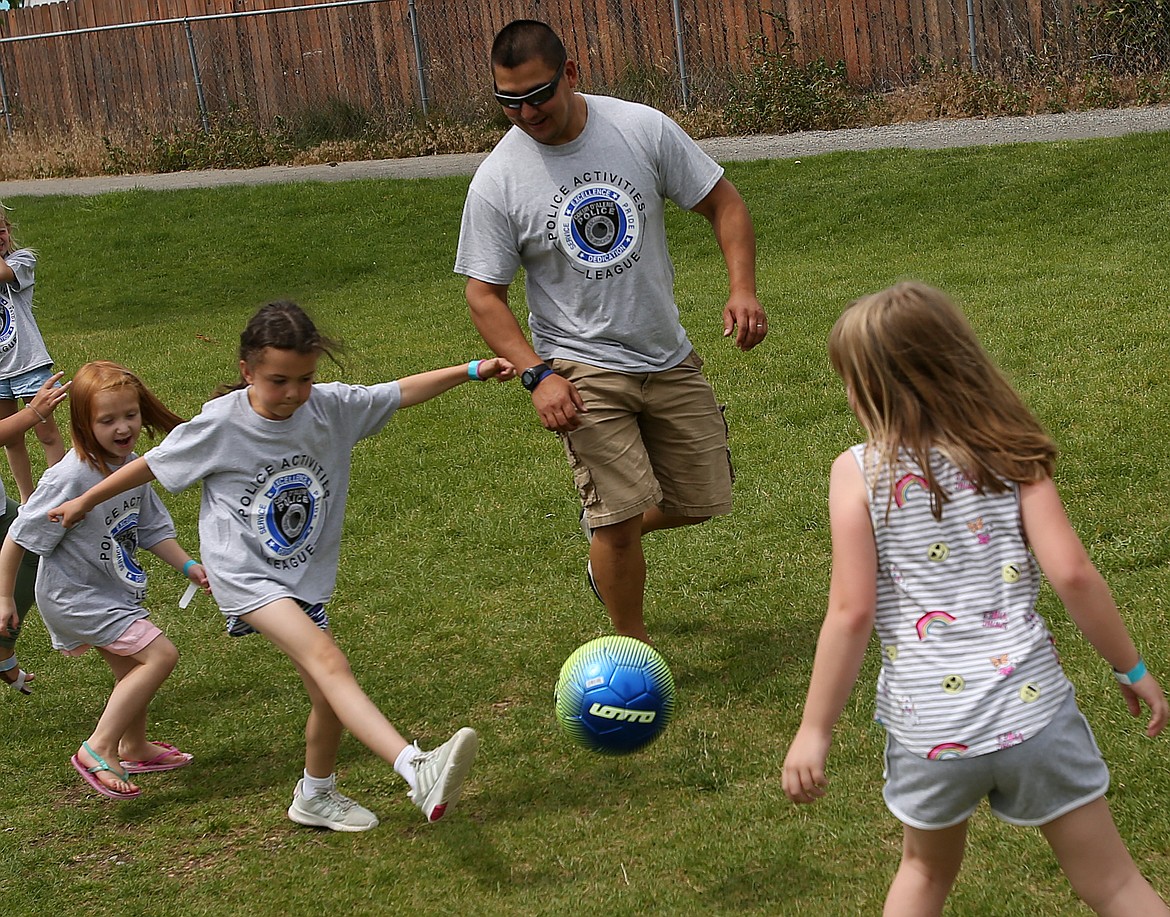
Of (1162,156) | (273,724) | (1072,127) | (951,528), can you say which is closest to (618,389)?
(273,724)

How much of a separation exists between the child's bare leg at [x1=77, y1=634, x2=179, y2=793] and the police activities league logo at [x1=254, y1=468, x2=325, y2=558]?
3.05ft

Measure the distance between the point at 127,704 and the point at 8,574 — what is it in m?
0.62

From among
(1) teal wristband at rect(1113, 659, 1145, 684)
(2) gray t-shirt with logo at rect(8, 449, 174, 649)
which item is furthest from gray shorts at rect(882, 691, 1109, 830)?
(2) gray t-shirt with logo at rect(8, 449, 174, 649)

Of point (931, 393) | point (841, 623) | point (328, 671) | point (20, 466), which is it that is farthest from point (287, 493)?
point (20, 466)

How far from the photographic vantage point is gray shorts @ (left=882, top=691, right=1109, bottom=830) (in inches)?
106

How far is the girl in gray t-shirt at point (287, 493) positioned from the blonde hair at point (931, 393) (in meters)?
1.89

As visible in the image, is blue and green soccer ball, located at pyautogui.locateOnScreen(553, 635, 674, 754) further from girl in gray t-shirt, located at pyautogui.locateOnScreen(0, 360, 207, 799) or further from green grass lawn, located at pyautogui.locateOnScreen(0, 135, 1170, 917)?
girl in gray t-shirt, located at pyautogui.locateOnScreen(0, 360, 207, 799)

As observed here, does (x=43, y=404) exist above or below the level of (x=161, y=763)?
above

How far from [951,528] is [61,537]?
11.2 ft

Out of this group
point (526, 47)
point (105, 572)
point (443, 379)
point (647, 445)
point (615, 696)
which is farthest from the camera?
point (647, 445)

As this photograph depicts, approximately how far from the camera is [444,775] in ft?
12.3

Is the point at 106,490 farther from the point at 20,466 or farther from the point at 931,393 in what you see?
the point at 20,466

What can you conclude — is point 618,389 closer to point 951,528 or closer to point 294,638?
point 294,638

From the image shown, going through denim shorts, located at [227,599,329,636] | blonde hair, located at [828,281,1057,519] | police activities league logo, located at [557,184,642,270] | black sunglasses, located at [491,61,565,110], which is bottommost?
denim shorts, located at [227,599,329,636]
